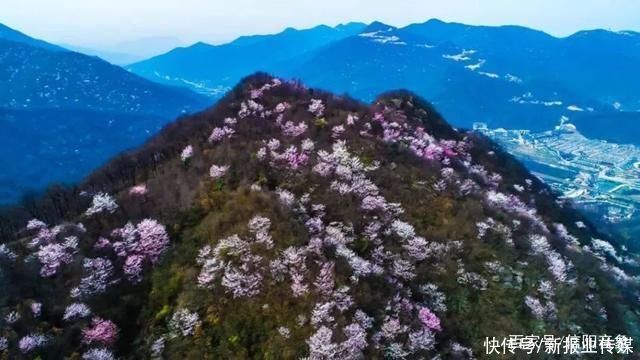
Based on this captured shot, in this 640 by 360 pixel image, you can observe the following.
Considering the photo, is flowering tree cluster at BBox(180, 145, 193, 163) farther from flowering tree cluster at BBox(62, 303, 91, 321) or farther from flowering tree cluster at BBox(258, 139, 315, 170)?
flowering tree cluster at BBox(62, 303, 91, 321)

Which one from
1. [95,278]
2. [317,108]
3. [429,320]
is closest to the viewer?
[429,320]

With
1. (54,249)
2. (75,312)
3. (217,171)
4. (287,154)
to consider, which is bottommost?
(75,312)

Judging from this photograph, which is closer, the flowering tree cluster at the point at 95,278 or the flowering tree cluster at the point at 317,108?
the flowering tree cluster at the point at 95,278

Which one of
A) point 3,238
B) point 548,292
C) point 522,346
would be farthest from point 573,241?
point 3,238

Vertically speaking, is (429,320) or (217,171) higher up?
(217,171)

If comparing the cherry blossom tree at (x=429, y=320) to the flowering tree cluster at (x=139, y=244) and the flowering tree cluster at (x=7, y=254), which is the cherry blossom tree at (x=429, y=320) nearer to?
the flowering tree cluster at (x=139, y=244)

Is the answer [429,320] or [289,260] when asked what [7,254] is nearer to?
[289,260]

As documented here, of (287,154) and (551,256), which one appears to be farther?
(287,154)

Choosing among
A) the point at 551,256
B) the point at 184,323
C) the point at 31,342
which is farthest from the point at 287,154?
the point at 31,342

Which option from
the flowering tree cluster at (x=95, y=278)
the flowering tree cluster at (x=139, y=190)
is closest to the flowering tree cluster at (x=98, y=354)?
the flowering tree cluster at (x=95, y=278)
